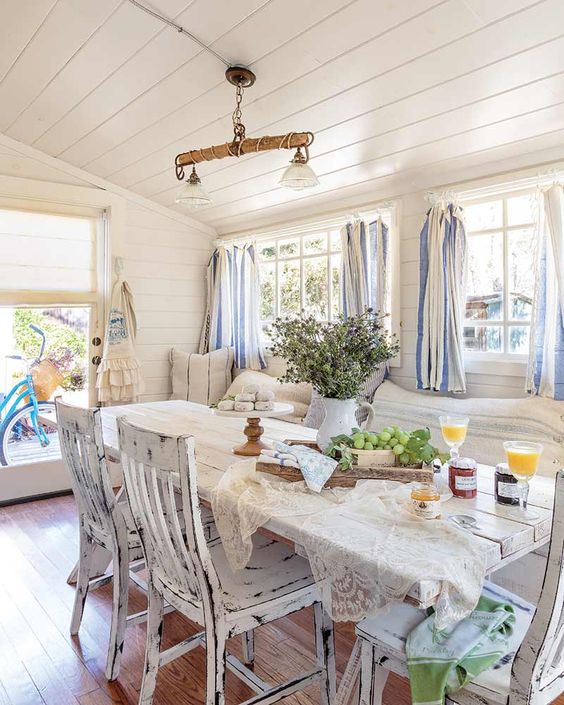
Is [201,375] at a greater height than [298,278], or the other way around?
[298,278]

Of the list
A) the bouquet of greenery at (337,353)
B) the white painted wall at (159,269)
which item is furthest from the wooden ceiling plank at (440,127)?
the bouquet of greenery at (337,353)

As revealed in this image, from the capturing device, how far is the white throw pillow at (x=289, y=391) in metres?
3.51

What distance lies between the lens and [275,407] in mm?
2102

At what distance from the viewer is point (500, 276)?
285cm

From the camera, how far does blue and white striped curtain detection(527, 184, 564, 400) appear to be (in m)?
2.46

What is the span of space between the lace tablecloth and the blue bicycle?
9.08 feet

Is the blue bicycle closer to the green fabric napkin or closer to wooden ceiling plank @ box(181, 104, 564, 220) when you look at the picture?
wooden ceiling plank @ box(181, 104, 564, 220)

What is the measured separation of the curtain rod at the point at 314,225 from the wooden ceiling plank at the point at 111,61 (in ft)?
4.83

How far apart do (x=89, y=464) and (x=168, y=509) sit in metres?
0.66

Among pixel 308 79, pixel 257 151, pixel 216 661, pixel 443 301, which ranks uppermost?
pixel 308 79

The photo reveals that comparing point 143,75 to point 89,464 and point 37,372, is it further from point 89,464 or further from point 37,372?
point 37,372

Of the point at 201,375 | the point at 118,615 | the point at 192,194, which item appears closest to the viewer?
the point at 118,615

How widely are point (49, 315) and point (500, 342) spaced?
10.1 ft

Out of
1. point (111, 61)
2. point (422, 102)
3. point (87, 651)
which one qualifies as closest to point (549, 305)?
point (422, 102)
